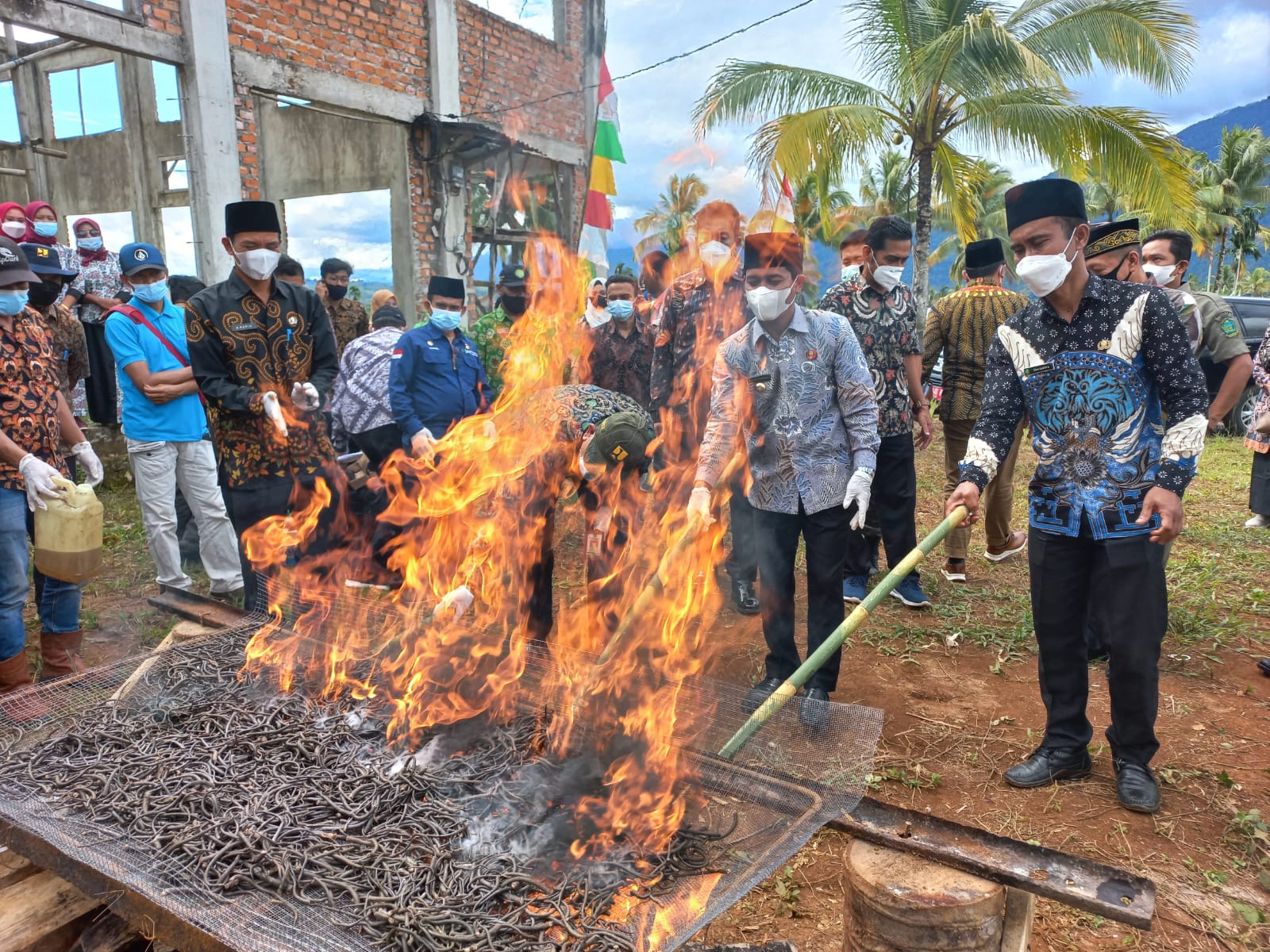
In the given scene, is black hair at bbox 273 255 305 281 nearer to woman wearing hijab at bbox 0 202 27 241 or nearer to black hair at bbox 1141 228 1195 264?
woman wearing hijab at bbox 0 202 27 241

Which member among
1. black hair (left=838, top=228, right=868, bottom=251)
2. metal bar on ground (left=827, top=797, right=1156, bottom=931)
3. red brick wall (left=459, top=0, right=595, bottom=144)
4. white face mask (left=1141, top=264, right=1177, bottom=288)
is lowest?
metal bar on ground (left=827, top=797, right=1156, bottom=931)

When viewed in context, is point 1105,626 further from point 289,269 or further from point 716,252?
point 289,269

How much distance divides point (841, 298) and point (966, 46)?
723 cm

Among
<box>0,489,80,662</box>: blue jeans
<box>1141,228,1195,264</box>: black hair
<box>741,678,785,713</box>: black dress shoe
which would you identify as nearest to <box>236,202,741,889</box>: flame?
<box>741,678,785,713</box>: black dress shoe

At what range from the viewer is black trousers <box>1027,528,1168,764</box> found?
3.25 m

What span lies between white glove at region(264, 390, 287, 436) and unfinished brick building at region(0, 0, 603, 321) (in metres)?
5.86

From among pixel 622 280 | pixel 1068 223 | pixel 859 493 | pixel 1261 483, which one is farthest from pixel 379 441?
pixel 1261 483

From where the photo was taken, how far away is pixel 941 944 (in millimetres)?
2156

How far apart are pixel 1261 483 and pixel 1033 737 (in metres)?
4.29

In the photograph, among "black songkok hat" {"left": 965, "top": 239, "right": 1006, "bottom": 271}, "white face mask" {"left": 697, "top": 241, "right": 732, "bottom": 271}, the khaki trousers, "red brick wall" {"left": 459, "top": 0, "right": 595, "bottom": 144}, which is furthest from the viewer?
"red brick wall" {"left": 459, "top": 0, "right": 595, "bottom": 144}

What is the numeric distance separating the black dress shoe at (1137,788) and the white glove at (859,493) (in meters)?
1.52

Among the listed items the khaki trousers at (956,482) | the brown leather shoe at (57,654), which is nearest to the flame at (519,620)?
the brown leather shoe at (57,654)

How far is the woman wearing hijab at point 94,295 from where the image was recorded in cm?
804

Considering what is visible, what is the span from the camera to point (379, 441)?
631 centimetres
